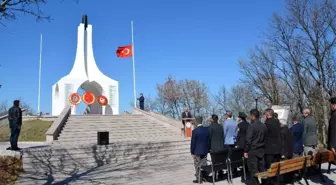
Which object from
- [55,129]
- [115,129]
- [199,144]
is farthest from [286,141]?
[115,129]

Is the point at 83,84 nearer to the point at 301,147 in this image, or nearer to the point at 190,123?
the point at 190,123

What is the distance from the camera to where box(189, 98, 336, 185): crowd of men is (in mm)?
7730

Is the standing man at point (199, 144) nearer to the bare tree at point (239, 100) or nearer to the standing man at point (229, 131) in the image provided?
the standing man at point (229, 131)

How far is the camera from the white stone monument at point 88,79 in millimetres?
36219

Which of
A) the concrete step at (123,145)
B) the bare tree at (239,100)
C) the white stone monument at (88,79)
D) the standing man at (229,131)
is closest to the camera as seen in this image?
the standing man at (229,131)

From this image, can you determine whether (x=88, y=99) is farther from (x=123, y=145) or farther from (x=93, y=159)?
(x=93, y=159)

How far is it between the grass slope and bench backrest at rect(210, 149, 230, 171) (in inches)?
547

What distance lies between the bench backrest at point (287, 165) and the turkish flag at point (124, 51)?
2747cm

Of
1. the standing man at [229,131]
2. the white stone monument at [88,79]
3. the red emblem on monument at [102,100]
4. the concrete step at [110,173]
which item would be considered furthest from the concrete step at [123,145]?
the white stone monument at [88,79]

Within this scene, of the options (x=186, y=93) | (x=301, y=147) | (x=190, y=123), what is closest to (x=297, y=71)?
(x=190, y=123)

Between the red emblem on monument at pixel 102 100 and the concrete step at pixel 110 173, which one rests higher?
the red emblem on monument at pixel 102 100

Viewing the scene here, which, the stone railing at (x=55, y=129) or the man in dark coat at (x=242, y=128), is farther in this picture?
the stone railing at (x=55, y=129)

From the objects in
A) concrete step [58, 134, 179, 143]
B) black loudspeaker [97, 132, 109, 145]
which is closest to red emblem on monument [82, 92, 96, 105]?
concrete step [58, 134, 179, 143]

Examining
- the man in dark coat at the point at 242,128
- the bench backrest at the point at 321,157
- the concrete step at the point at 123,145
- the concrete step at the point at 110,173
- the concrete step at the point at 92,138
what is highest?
the man in dark coat at the point at 242,128
